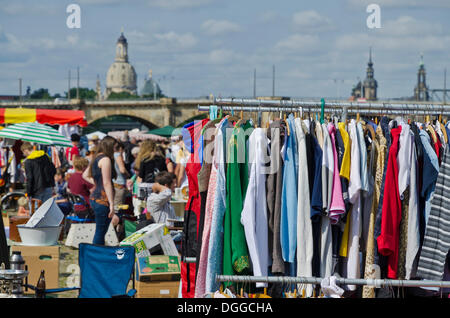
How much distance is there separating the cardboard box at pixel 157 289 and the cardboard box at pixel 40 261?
1047 mm

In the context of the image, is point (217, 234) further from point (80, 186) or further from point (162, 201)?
point (80, 186)

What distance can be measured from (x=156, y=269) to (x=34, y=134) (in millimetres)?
6438

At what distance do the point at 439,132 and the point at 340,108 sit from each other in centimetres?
70

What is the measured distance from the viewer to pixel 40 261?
265 inches

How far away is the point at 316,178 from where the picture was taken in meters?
4.36

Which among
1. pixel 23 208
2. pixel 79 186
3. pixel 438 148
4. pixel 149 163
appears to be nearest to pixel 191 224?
pixel 438 148

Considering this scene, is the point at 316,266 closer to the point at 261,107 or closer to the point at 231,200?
the point at 231,200

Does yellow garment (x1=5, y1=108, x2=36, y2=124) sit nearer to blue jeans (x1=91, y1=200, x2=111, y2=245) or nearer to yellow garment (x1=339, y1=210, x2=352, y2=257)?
blue jeans (x1=91, y1=200, x2=111, y2=245)

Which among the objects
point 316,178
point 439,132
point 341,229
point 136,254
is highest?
point 439,132

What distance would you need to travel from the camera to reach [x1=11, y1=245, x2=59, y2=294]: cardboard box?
668cm

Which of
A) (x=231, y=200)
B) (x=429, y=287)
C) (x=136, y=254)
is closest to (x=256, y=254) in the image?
(x=231, y=200)

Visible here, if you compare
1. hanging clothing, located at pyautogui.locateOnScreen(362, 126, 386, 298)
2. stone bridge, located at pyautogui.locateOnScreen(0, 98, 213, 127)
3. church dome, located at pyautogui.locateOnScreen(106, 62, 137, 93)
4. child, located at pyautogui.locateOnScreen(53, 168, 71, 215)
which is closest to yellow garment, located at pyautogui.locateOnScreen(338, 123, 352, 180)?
hanging clothing, located at pyautogui.locateOnScreen(362, 126, 386, 298)

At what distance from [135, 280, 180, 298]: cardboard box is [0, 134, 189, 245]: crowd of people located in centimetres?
172

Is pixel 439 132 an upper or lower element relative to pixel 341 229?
upper
